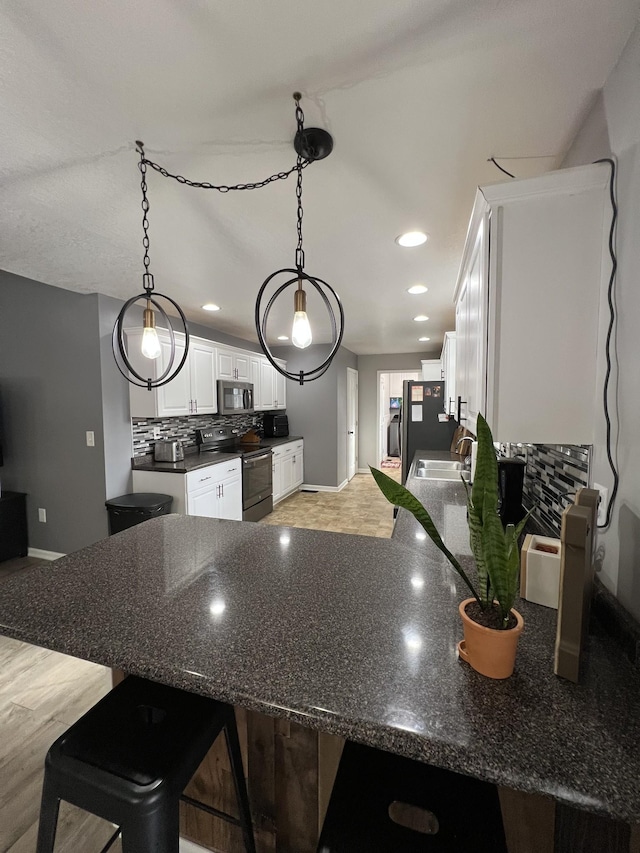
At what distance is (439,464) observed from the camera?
11.8 feet

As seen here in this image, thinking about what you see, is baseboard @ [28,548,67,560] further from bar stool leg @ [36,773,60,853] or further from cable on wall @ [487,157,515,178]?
cable on wall @ [487,157,515,178]

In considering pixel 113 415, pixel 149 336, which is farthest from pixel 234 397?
pixel 149 336

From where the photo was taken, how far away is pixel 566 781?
0.56m

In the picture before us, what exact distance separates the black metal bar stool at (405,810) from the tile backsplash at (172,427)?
132 inches

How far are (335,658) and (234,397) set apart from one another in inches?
153

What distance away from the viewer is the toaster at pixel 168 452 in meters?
3.63

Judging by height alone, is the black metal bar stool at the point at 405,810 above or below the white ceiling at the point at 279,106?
below

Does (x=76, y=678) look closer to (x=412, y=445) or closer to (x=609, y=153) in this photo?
(x=609, y=153)

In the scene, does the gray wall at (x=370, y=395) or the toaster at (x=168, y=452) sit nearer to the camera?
the toaster at (x=168, y=452)

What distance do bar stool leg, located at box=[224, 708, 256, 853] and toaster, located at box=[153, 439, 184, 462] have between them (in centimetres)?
292

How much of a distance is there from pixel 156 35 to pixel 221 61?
158 mm

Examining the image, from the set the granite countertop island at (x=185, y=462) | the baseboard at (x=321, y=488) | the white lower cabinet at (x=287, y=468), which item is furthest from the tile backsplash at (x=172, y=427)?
the baseboard at (x=321, y=488)

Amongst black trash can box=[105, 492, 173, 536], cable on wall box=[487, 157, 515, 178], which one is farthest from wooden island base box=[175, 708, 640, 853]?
black trash can box=[105, 492, 173, 536]

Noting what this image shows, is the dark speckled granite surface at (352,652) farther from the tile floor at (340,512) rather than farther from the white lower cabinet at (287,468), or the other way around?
the white lower cabinet at (287,468)
